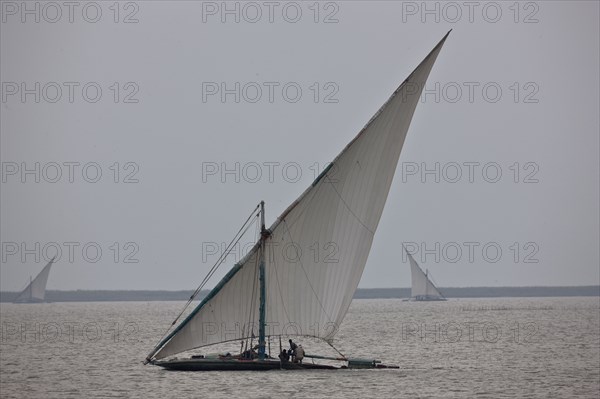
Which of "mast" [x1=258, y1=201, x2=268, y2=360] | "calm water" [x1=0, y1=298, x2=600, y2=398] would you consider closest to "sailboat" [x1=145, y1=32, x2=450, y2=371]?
"mast" [x1=258, y1=201, x2=268, y2=360]

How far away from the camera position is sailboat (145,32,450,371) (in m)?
54.0

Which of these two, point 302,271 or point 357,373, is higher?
point 302,271

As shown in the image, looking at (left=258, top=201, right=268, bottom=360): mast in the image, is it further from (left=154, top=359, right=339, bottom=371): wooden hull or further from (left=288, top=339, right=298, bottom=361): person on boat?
(left=288, top=339, right=298, bottom=361): person on boat

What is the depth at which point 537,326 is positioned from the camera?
13375 cm

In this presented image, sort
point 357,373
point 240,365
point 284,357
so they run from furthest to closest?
point 357,373
point 284,357
point 240,365

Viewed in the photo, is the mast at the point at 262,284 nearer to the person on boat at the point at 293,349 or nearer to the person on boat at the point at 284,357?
the person on boat at the point at 284,357

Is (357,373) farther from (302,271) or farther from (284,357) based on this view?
(302,271)

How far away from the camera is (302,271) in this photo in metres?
55.2

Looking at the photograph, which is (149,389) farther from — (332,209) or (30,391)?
(332,209)

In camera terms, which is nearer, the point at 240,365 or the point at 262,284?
the point at 262,284

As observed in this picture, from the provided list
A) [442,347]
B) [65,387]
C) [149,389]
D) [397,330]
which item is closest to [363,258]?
[149,389]

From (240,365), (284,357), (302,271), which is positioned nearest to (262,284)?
(302,271)

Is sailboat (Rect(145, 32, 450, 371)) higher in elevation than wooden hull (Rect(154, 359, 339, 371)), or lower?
higher

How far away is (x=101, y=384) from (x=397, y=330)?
6956 cm
